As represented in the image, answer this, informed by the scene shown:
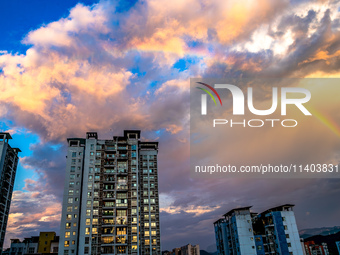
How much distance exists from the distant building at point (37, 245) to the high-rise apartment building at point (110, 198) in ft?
77.5

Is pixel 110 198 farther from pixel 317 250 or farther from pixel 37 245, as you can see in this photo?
pixel 317 250

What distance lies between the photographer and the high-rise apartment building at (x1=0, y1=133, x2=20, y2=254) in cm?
10075

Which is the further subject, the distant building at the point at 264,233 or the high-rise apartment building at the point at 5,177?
the high-rise apartment building at the point at 5,177

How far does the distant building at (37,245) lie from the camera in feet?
351

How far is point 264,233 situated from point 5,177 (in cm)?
9969

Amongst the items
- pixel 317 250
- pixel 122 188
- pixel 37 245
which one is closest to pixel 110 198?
pixel 122 188

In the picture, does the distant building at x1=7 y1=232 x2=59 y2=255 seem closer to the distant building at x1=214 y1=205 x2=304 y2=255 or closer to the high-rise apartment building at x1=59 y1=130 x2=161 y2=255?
the high-rise apartment building at x1=59 y1=130 x2=161 y2=255

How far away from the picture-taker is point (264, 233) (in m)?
99.2

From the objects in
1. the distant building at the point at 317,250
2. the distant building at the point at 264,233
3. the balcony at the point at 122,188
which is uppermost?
the balcony at the point at 122,188

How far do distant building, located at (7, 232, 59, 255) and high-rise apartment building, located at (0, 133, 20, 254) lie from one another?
15.2 metres

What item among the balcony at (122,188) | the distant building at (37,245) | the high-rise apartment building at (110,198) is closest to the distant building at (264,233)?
the high-rise apartment building at (110,198)

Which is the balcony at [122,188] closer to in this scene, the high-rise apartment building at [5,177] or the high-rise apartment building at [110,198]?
the high-rise apartment building at [110,198]

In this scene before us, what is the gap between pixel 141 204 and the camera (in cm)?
9938

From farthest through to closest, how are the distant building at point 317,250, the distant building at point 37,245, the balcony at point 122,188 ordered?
the distant building at point 317,250, the distant building at point 37,245, the balcony at point 122,188
